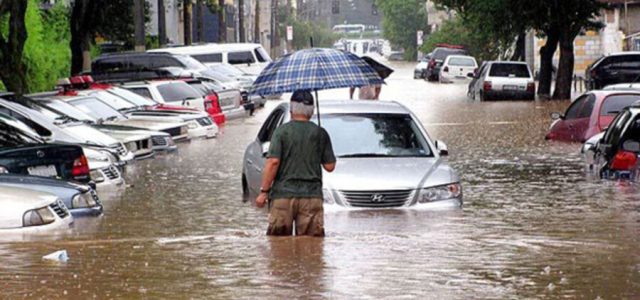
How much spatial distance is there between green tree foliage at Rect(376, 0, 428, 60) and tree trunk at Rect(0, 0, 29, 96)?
10491 centimetres

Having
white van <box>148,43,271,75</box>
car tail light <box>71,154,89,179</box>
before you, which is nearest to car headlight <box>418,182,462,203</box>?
car tail light <box>71,154,89,179</box>

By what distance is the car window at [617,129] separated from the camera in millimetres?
19406

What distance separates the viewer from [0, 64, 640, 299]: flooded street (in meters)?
10.5

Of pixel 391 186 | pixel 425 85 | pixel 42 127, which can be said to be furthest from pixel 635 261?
pixel 425 85

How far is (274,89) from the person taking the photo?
14.9 metres

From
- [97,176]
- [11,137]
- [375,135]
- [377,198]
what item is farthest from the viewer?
[97,176]

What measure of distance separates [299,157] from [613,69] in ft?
122

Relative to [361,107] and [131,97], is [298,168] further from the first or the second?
[131,97]

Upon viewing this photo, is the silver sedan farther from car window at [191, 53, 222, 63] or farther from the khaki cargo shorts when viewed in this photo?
car window at [191, 53, 222, 63]

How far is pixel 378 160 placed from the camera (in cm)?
1633

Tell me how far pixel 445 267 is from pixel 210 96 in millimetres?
27250

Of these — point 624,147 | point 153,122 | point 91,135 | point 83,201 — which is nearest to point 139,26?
point 153,122

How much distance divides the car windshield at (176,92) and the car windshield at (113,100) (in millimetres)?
4577

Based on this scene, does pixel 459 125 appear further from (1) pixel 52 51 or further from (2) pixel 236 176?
(1) pixel 52 51
